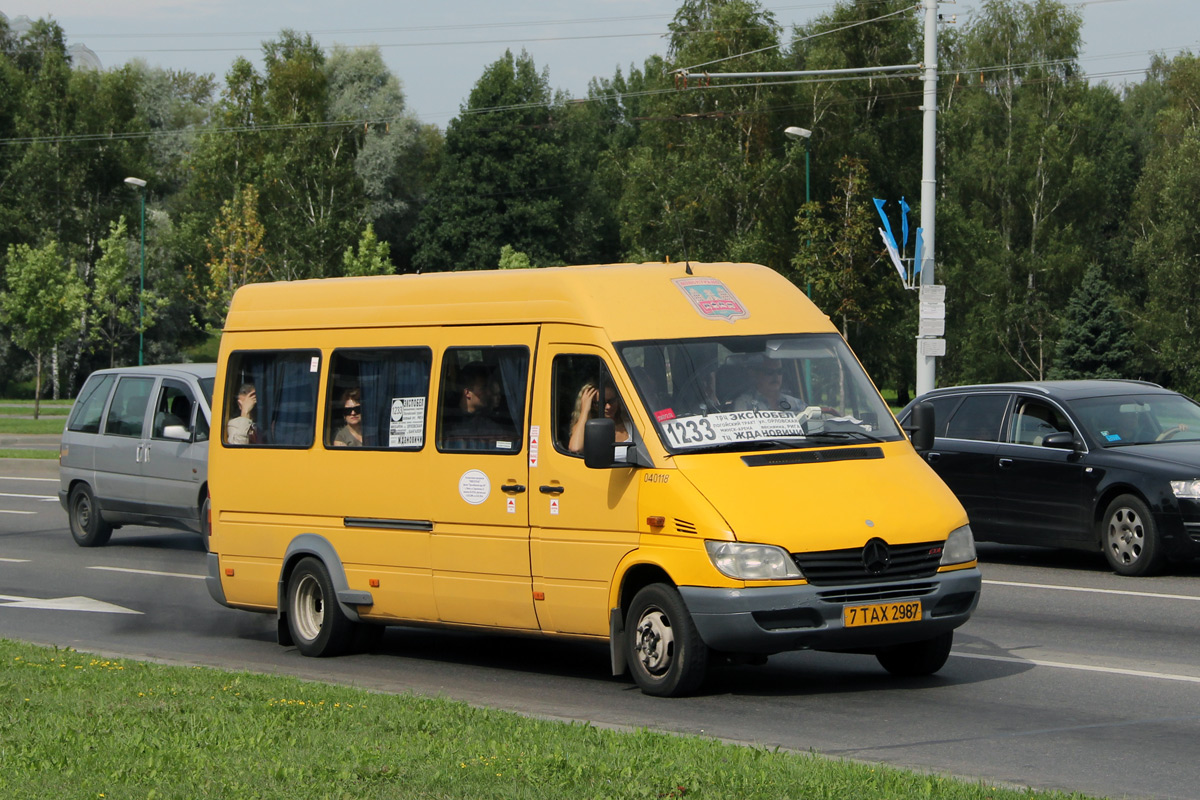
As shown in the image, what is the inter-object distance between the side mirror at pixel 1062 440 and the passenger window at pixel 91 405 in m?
10.7

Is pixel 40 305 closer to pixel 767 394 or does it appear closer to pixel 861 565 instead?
pixel 767 394

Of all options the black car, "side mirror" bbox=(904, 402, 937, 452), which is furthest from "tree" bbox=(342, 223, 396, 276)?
"side mirror" bbox=(904, 402, 937, 452)

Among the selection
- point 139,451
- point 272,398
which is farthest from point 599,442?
point 139,451

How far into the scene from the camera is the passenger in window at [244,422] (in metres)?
11.6

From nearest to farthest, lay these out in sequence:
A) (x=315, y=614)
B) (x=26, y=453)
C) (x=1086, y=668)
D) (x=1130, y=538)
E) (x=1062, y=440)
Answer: (x=1086, y=668) → (x=315, y=614) → (x=1130, y=538) → (x=1062, y=440) → (x=26, y=453)

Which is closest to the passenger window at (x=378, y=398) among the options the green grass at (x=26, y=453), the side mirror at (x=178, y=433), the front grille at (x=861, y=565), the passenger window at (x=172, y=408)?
the front grille at (x=861, y=565)

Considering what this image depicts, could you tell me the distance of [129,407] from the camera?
59.9 ft

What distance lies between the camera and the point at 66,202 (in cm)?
7612

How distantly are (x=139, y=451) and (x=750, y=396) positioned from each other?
10575 mm

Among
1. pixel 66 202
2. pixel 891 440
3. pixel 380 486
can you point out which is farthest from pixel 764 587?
pixel 66 202

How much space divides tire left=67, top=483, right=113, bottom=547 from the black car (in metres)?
9.40

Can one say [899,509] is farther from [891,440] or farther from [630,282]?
[630,282]

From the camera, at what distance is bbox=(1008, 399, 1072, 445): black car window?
15.4m

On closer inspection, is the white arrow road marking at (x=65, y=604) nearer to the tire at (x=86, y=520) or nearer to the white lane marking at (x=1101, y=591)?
the tire at (x=86, y=520)
